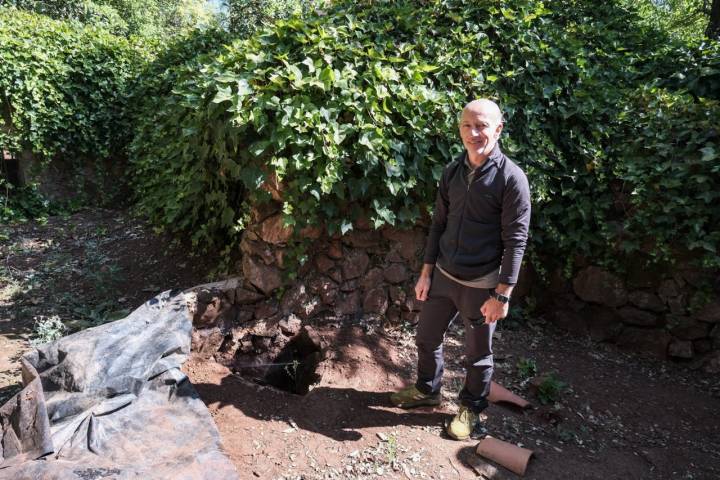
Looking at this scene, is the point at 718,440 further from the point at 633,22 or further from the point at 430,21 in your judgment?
the point at 633,22

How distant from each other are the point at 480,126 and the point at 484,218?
45cm

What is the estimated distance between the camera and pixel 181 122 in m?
4.09

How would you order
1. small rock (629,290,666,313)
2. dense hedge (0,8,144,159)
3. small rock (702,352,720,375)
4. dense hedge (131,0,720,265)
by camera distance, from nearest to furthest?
dense hedge (131,0,720,265) → small rock (702,352,720,375) → small rock (629,290,666,313) → dense hedge (0,8,144,159)

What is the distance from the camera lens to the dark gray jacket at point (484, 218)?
2.30 metres

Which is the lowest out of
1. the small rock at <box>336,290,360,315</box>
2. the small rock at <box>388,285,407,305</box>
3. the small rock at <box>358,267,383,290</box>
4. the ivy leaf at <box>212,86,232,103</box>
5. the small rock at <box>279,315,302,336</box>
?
the small rock at <box>279,315,302,336</box>

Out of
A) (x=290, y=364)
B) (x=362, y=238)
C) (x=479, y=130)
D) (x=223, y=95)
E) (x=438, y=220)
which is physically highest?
(x=223, y=95)

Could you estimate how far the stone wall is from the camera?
3377 mm

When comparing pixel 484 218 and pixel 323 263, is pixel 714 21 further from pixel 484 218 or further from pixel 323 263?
pixel 323 263

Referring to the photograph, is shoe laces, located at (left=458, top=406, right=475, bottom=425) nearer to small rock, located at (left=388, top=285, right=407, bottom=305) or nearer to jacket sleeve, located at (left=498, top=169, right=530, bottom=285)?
jacket sleeve, located at (left=498, top=169, right=530, bottom=285)

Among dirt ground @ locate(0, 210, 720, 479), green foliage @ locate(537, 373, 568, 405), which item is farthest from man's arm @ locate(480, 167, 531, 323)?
green foliage @ locate(537, 373, 568, 405)

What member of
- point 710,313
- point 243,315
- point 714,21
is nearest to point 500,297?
point 243,315

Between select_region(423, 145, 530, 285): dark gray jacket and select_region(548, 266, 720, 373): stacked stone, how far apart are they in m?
2.01

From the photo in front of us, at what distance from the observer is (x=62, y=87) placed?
6070mm

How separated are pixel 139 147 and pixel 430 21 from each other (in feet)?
11.7
